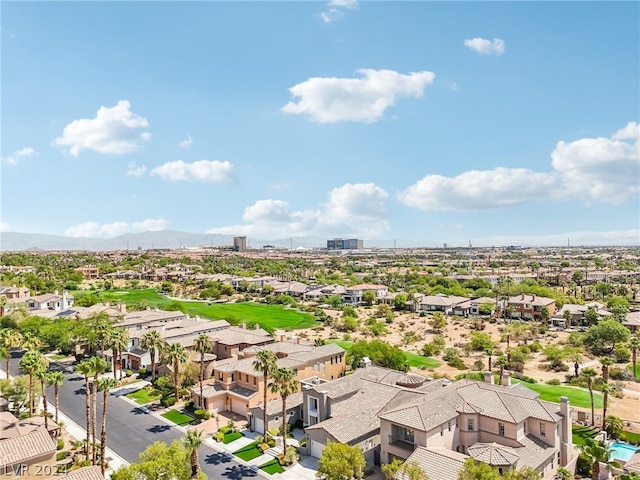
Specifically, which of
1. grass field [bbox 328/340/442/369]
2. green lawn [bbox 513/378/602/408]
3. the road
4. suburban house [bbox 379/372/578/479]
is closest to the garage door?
the road

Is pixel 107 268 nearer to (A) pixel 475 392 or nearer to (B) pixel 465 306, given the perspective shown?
(B) pixel 465 306

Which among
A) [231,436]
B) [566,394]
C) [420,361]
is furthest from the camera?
[420,361]

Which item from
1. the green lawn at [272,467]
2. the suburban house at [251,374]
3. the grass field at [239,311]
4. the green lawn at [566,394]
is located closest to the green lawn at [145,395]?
the suburban house at [251,374]

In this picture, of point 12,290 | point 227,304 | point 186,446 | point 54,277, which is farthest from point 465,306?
point 54,277

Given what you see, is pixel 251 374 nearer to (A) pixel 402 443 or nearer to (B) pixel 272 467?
(B) pixel 272 467

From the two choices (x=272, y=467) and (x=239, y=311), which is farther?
(x=239, y=311)

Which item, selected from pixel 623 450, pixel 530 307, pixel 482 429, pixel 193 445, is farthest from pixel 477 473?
pixel 530 307
